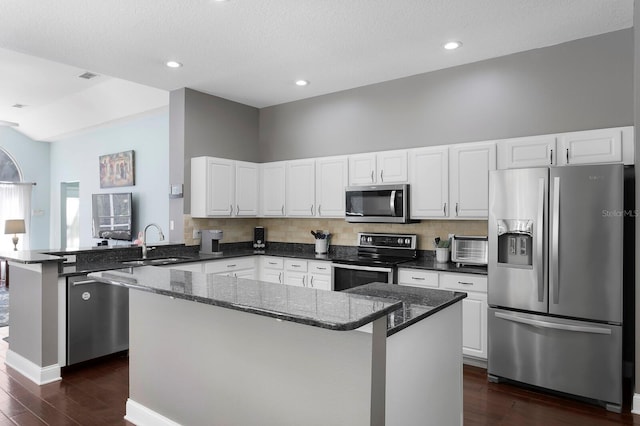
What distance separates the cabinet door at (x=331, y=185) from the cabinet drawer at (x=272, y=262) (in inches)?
29.5

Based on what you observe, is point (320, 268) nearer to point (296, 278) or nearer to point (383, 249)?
point (296, 278)

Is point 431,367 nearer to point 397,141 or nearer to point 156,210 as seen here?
point 397,141

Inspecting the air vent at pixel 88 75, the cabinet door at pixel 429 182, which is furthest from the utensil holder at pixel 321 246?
the air vent at pixel 88 75

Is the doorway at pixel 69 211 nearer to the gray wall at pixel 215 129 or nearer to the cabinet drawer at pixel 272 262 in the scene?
the gray wall at pixel 215 129

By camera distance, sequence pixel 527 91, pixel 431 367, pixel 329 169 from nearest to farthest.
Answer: pixel 431 367
pixel 527 91
pixel 329 169

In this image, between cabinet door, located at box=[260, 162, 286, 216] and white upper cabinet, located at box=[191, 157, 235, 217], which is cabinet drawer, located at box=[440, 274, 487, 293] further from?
white upper cabinet, located at box=[191, 157, 235, 217]

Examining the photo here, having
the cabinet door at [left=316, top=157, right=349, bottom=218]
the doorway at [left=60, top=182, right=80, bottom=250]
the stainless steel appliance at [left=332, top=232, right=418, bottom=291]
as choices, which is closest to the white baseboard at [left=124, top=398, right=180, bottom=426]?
the stainless steel appliance at [left=332, top=232, right=418, bottom=291]

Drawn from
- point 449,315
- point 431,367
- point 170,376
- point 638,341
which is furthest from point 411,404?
point 638,341

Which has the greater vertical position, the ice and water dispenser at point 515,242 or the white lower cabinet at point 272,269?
the ice and water dispenser at point 515,242

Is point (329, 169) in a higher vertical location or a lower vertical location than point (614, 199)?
higher

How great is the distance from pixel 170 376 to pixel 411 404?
1.48 meters

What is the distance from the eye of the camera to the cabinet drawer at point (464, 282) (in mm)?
3682

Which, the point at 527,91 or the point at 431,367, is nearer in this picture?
the point at 431,367

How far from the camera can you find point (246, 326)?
6.98ft
